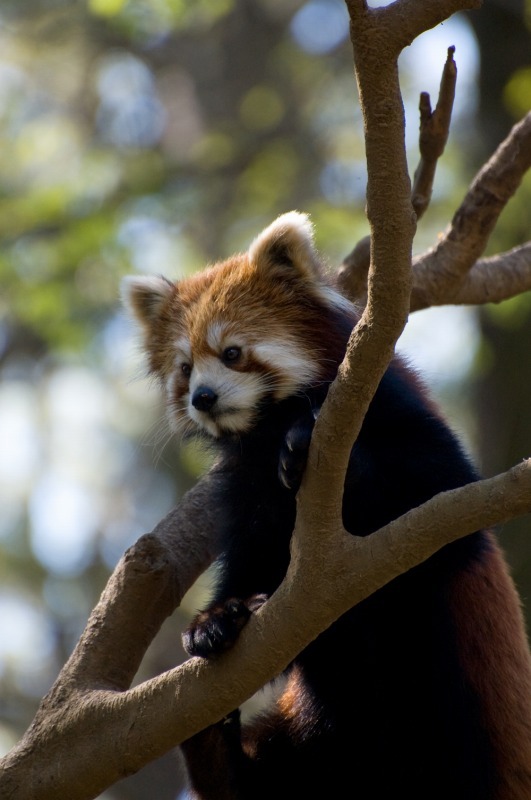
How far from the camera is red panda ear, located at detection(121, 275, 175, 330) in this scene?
4342 mm

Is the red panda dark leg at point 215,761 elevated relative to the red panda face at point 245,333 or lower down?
lower down

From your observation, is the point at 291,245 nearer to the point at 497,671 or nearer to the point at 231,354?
the point at 231,354

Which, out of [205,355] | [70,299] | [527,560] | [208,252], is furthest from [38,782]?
[208,252]

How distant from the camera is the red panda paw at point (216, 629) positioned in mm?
2699

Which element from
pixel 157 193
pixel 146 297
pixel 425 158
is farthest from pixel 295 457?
pixel 157 193

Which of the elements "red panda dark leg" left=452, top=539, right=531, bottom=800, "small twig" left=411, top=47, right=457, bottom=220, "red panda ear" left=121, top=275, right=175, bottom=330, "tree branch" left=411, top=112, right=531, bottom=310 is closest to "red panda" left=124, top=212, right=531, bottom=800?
"red panda dark leg" left=452, top=539, right=531, bottom=800

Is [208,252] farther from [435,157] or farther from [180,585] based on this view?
[180,585]

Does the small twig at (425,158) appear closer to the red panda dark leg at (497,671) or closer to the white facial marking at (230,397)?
the white facial marking at (230,397)

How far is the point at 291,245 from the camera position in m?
3.88

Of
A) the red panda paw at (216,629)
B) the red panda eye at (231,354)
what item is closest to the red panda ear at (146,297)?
the red panda eye at (231,354)

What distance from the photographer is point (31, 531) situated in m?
14.7

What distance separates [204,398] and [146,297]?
100 cm

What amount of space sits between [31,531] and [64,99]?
624cm

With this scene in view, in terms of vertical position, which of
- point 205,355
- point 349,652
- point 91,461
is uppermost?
point 91,461
